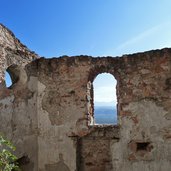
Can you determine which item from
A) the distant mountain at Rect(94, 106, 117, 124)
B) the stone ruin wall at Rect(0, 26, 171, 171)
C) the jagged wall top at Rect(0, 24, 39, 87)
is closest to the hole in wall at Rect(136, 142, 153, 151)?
the stone ruin wall at Rect(0, 26, 171, 171)

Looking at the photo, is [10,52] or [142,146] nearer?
[142,146]

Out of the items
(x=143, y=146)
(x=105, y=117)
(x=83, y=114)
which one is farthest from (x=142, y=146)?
(x=105, y=117)

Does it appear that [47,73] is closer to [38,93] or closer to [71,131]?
[38,93]

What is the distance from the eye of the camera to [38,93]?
877 cm

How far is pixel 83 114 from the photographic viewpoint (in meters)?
8.29

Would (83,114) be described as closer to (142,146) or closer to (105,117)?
(142,146)

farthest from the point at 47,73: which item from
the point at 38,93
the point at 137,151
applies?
the point at 137,151

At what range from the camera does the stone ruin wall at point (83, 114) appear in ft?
25.2

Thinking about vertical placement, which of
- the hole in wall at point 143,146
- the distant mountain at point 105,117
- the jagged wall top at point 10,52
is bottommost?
the hole in wall at point 143,146

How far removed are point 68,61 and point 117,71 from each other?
143 cm

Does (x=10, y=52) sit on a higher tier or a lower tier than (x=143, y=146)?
higher

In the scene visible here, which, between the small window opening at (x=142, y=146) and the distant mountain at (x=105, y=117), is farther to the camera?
the distant mountain at (x=105, y=117)

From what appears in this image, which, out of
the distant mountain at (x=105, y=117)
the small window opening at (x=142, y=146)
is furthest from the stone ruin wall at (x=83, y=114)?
the distant mountain at (x=105, y=117)

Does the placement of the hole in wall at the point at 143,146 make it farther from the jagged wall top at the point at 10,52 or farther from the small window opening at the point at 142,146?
the jagged wall top at the point at 10,52
